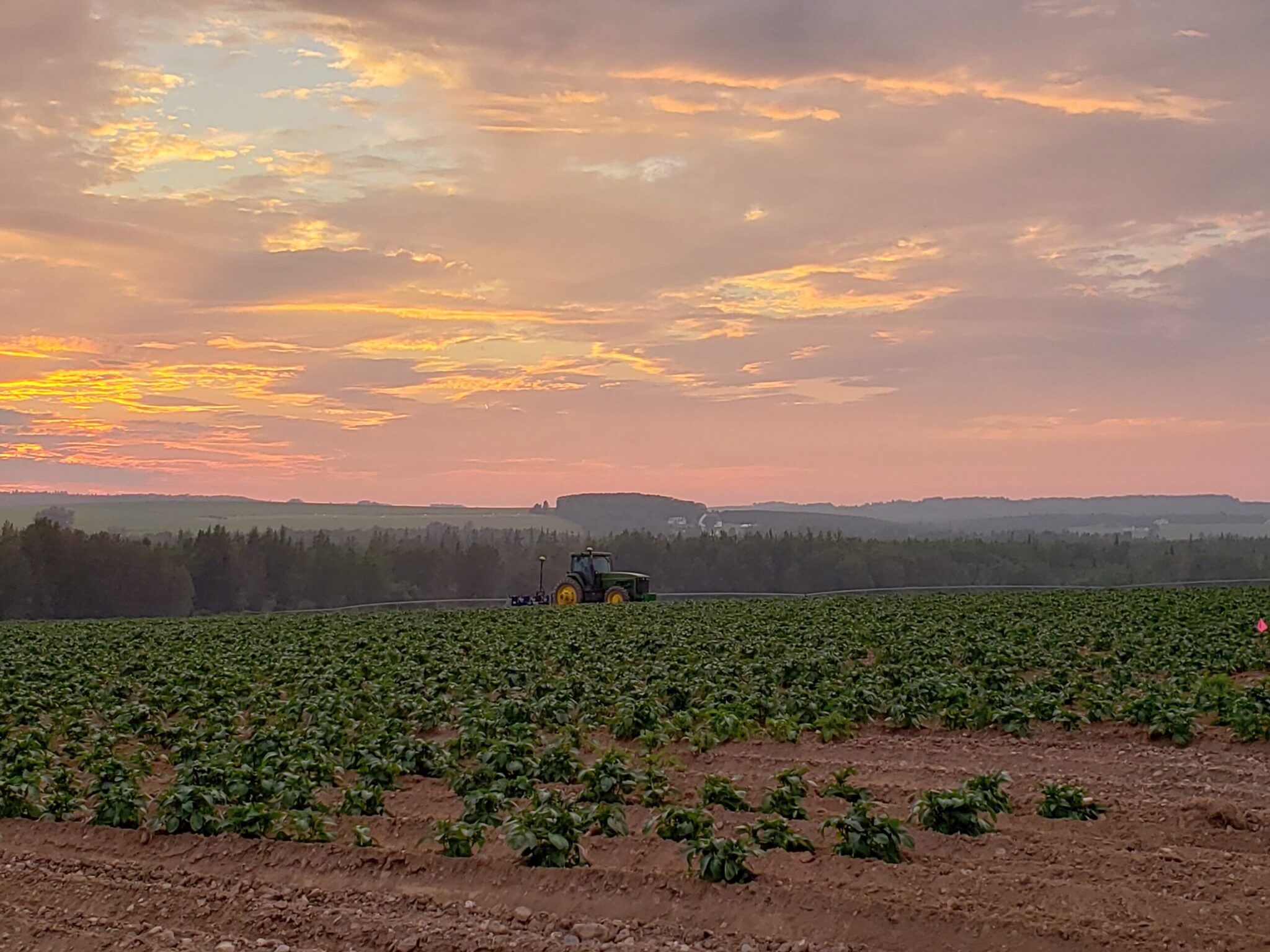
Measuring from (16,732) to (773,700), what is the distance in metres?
11.2

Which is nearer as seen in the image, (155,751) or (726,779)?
(726,779)

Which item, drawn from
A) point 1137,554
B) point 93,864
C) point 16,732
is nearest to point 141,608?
point 16,732

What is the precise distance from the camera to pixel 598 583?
51.2m

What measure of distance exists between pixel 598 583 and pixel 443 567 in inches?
2473

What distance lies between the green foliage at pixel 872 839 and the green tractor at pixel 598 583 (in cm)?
4035

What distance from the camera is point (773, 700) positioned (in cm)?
1791

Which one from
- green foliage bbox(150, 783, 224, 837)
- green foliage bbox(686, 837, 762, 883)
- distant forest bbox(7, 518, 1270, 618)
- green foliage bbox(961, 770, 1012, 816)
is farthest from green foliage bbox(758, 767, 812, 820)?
distant forest bbox(7, 518, 1270, 618)

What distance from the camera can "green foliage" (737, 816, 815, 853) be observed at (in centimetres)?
927

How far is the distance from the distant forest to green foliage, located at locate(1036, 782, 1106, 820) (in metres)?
83.1

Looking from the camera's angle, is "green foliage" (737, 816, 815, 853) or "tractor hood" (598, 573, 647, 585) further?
"tractor hood" (598, 573, 647, 585)

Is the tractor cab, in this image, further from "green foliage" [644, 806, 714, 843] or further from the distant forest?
the distant forest

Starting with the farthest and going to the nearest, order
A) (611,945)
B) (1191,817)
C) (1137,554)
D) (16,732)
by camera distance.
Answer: (1137,554)
(16,732)
(1191,817)
(611,945)

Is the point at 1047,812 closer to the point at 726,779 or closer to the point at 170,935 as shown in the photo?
the point at 726,779

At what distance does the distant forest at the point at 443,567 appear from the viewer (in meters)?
85.7
